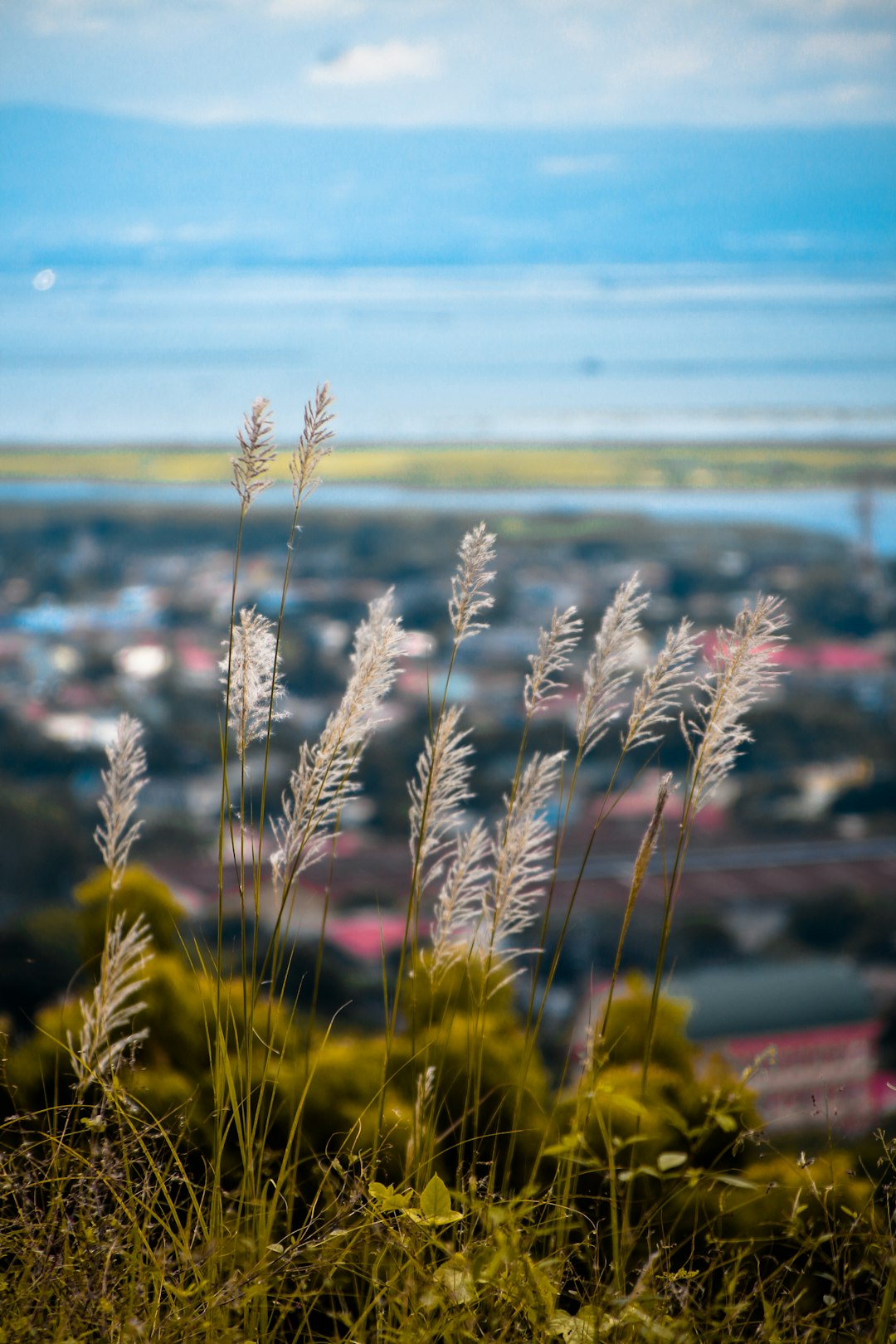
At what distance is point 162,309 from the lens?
998 cm

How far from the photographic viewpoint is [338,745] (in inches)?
36.5

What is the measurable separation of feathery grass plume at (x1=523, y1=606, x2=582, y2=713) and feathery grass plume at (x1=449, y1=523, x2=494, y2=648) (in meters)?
0.05

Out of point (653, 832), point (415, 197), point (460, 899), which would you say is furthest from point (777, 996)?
point (415, 197)

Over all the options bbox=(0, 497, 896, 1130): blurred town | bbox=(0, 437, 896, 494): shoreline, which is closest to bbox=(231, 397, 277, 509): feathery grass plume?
bbox=(0, 497, 896, 1130): blurred town

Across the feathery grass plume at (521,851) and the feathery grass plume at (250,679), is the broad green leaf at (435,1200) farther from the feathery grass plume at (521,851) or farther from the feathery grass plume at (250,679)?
the feathery grass plume at (250,679)

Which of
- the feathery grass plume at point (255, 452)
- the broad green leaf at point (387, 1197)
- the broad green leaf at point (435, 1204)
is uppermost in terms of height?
the feathery grass plume at point (255, 452)

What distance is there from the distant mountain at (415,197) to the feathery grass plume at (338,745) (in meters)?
5.18

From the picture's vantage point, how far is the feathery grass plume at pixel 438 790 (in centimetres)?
96

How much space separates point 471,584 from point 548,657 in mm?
93

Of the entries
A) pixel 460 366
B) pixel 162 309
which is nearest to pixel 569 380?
pixel 460 366

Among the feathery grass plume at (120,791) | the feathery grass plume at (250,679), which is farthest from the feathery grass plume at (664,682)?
the feathery grass plume at (120,791)

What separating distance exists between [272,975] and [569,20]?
9.28 m

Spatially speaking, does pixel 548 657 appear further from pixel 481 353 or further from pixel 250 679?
pixel 481 353

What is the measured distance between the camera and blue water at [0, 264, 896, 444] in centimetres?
886
